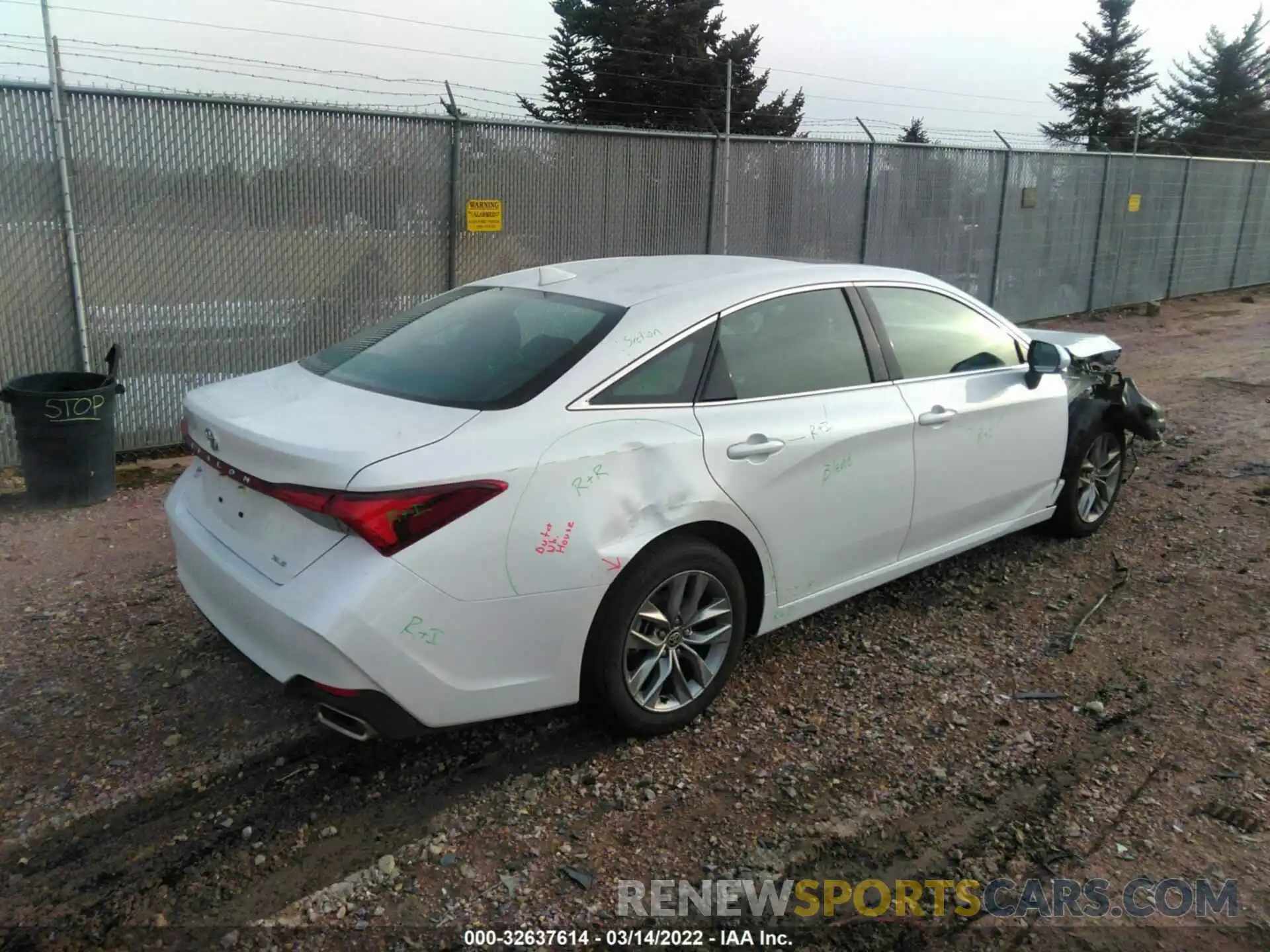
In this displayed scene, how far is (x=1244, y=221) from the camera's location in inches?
825

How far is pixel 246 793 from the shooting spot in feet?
10.4

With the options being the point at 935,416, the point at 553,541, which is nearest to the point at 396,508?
the point at 553,541

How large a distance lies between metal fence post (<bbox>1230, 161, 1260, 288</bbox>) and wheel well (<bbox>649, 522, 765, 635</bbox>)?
851 inches

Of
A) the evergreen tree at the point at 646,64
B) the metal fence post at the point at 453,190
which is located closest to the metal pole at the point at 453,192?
the metal fence post at the point at 453,190

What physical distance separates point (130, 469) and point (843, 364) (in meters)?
5.20

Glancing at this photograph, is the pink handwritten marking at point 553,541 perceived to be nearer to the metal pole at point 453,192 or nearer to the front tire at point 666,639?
the front tire at point 666,639

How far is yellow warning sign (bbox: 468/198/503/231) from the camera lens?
8.48 metres

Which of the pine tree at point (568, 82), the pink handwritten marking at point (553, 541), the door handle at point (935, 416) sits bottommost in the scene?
the pink handwritten marking at point (553, 541)

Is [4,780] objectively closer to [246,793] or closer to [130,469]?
[246,793]

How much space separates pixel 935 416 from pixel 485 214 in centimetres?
541

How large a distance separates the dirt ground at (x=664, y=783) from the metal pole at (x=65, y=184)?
2.60m

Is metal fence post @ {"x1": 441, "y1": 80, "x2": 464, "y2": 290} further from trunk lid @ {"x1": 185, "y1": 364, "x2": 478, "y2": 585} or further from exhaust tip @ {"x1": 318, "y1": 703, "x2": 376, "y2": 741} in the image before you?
exhaust tip @ {"x1": 318, "y1": 703, "x2": 376, "y2": 741}

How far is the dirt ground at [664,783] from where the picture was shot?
2.69 metres

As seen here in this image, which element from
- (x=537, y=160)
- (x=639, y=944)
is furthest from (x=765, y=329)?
(x=537, y=160)
